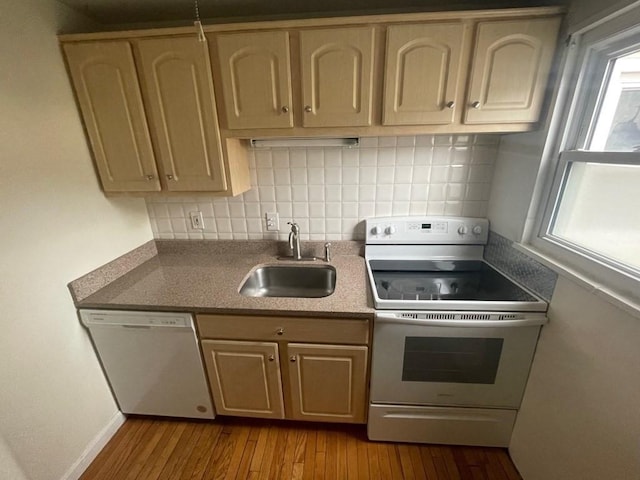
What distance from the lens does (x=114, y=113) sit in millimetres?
1328

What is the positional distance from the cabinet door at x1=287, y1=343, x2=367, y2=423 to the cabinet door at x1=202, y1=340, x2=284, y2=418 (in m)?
0.09

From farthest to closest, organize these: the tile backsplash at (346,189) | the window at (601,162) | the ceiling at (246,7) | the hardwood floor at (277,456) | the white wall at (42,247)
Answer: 1. the tile backsplash at (346,189)
2. the hardwood floor at (277,456)
3. the ceiling at (246,7)
4. the white wall at (42,247)
5. the window at (601,162)

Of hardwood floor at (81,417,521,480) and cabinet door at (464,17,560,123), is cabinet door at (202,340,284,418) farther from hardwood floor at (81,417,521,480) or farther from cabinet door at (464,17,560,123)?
cabinet door at (464,17,560,123)

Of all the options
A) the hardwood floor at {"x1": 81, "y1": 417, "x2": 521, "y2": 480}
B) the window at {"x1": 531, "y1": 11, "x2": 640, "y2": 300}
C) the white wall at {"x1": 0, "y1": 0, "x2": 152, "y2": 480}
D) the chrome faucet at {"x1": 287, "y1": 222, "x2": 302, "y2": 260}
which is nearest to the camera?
the window at {"x1": 531, "y1": 11, "x2": 640, "y2": 300}

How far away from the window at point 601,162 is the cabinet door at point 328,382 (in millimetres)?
995

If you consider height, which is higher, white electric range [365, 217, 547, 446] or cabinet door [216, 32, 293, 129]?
cabinet door [216, 32, 293, 129]

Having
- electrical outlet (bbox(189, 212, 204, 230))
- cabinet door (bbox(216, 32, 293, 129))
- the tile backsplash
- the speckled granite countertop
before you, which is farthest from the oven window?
electrical outlet (bbox(189, 212, 204, 230))

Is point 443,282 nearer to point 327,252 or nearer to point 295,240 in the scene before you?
point 327,252

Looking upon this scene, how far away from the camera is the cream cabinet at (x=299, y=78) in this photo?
117cm

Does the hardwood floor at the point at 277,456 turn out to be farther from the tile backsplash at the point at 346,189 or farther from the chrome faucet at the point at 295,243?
the tile backsplash at the point at 346,189

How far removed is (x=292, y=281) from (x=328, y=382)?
63 centimetres

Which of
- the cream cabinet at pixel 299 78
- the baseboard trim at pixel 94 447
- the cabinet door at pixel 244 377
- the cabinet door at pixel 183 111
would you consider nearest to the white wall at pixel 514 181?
the cream cabinet at pixel 299 78

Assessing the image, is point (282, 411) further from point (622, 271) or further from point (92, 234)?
point (622, 271)

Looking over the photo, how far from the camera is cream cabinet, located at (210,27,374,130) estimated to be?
46.3 inches
